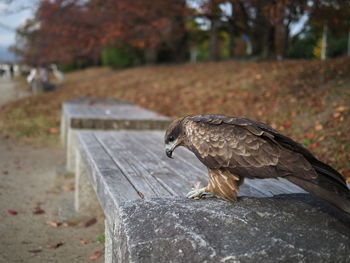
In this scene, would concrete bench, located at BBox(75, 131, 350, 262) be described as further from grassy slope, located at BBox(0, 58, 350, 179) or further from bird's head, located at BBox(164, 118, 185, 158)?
grassy slope, located at BBox(0, 58, 350, 179)

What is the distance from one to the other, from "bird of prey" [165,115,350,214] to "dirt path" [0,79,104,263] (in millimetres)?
1901

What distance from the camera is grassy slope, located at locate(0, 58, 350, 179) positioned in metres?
6.28

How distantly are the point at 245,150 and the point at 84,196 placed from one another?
125 inches

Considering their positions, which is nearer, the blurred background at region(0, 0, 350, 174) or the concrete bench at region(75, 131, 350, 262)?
the concrete bench at region(75, 131, 350, 262)

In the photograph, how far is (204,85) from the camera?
37.4 feet

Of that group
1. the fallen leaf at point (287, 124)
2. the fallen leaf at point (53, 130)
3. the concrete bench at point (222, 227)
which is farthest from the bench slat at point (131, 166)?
the fallen leaf at point (53, 130)

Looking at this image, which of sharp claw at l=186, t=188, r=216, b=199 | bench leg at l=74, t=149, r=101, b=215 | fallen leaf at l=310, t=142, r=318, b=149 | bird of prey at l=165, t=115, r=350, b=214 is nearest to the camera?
bird of prey at l=165, t=115, r=350, b=214

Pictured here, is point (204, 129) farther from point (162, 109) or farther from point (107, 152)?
point (162, 109)

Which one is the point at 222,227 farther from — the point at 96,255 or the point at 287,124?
the point at 287,124

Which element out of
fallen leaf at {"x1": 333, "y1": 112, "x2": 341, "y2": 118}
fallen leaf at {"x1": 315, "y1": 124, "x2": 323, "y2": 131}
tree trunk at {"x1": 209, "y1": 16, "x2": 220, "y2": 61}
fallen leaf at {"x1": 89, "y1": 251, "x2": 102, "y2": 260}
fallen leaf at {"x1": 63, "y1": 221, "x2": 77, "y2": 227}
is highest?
tree trunk at {"x1": 209, "y1": 16, "x2": 220, "y2": 61}

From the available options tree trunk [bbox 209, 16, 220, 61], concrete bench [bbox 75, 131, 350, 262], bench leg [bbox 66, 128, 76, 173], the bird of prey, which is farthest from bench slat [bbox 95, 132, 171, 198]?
tree trunk [bbox 209, 16, 220, 61]

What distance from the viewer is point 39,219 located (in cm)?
488

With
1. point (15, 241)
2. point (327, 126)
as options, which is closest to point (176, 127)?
point (15, 241)

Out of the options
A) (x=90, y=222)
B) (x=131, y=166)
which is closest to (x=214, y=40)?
(x=90, y=222)
